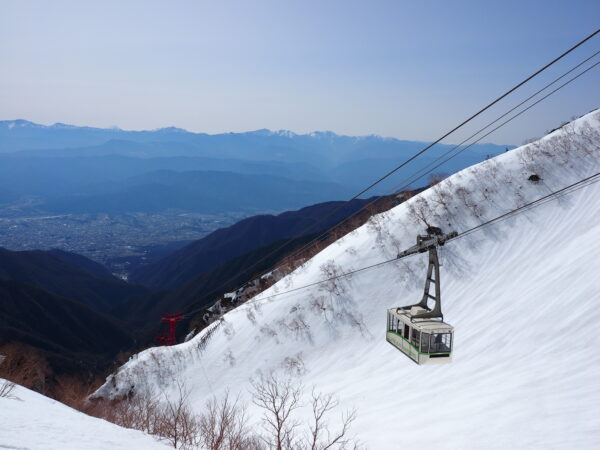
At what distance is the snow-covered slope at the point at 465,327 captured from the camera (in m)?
20.9

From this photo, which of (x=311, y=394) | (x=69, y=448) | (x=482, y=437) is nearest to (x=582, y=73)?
(x=482, y=437)

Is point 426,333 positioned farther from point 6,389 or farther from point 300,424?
point 6,389

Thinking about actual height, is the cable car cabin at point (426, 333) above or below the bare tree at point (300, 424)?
above

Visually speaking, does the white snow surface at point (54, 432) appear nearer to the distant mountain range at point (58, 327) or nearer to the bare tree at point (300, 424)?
the bare tree at point (300, 424)

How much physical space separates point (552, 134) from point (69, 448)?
57.6 metres

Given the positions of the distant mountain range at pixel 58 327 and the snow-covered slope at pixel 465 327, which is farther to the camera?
the distant mountain range at pixel 58 327

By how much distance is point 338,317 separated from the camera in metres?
37.0

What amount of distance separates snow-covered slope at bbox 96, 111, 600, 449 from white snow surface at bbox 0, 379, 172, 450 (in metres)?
13.7

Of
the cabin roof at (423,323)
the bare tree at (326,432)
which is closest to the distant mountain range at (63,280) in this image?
the bare tree at (326,432)

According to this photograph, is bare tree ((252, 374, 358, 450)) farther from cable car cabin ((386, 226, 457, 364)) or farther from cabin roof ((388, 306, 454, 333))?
cabin roof ((388, 306, 454, 333))

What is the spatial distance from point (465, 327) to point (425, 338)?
17.4 metres

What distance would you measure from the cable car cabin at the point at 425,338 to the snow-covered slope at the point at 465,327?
6654 mm

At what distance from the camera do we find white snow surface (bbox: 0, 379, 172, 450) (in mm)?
10992

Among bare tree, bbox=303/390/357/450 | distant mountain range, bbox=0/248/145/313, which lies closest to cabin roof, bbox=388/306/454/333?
bare tree, bbox=303/390/357/450
